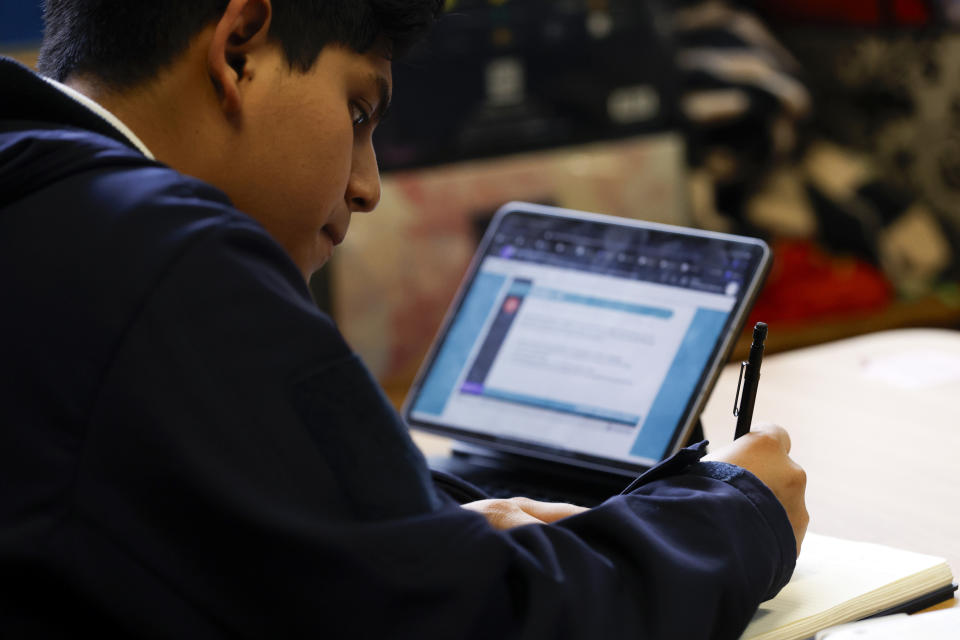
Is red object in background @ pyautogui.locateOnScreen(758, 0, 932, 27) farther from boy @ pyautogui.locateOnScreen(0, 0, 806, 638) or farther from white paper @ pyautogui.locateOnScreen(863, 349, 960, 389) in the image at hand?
boy @ pyautogui.locateOnScreen(0, 0, 806, 638)

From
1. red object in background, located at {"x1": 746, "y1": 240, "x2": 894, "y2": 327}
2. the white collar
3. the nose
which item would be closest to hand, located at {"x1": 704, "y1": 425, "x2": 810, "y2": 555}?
the nose

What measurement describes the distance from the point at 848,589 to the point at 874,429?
470 millimetres

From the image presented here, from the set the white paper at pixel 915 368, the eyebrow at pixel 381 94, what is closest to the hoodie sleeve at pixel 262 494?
the eyebrow at pixel 381 94

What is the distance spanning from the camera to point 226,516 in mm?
545

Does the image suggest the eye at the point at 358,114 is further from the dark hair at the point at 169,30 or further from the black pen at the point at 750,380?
the black pen at the point at 750,380

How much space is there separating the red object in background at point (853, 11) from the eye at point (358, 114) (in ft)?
7.18

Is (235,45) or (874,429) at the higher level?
(235,45)

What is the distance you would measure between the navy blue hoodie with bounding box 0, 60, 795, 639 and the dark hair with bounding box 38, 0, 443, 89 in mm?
139

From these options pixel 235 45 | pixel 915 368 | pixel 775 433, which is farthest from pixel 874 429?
pixel 235 45

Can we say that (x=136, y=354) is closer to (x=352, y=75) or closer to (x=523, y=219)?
(x=352, y=75)

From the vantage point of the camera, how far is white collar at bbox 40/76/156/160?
2.24 feet

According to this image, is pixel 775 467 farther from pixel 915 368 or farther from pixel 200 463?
pixel 915 368

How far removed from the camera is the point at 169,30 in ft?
2.35

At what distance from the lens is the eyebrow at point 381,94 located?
2.58 feet
